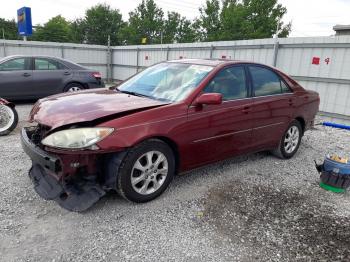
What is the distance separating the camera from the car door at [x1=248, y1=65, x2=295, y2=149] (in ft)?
14.0

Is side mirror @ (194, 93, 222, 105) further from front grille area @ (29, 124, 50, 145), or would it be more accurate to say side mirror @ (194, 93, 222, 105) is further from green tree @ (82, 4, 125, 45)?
green tree @ (82, 4, 125, 45)

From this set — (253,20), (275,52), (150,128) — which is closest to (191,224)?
(150,128)

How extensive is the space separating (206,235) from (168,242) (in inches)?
14.8

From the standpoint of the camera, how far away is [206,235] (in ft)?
9.18

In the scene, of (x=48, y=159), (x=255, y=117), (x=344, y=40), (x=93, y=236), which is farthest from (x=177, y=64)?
(x=344, y=40)

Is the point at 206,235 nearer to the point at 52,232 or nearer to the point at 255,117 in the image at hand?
the point at 52,232

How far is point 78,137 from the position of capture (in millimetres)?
2775

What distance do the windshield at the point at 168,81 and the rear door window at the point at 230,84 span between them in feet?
0.52

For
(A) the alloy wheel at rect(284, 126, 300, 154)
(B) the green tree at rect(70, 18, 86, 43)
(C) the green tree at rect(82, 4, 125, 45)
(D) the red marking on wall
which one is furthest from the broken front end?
(B) the green tree at rect(70, 18, 86, 43)

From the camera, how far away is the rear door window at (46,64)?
8.60 meters

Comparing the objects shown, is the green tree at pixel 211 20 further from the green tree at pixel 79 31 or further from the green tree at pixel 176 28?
the green tree at pixel 79 31

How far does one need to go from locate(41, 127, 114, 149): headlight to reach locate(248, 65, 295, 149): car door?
2256 millimetres

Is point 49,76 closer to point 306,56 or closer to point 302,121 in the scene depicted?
point 302,121

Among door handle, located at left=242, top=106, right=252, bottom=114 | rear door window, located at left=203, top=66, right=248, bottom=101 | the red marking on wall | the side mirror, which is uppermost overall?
the red marking on wall
